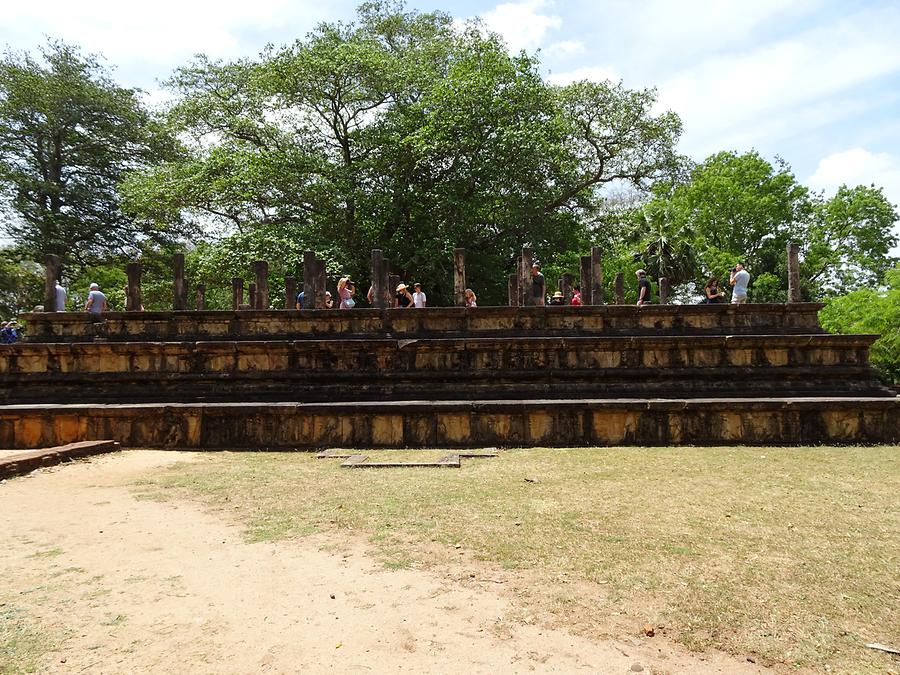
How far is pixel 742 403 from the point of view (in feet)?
29.7

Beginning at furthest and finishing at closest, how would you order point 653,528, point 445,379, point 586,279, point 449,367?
point 586,279, point 449,367, point 445,379, point 653,528

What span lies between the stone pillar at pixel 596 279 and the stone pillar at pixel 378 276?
4.72 metres

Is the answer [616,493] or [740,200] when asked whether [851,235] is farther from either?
[616,493]

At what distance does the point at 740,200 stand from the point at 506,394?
23186 millimetres

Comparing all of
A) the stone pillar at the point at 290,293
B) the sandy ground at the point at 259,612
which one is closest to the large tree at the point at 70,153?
the stone pillar at the point at 290,293

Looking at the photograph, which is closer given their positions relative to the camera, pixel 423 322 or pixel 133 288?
pixel 423 322

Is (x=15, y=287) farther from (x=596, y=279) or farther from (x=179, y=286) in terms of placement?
(x=596, y=279)

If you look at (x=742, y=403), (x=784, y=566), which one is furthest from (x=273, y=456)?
(x=742, y=403)

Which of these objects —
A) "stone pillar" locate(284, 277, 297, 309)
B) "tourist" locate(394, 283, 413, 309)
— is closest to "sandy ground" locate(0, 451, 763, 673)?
"tourist" locate(394, 283, 413, 309)

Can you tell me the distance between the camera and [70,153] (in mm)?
26266

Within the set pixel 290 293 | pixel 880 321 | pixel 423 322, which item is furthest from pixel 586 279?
pixel 880 321

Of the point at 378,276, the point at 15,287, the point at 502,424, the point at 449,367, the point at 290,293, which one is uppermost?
the point at 15,287

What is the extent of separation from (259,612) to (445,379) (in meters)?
7.23

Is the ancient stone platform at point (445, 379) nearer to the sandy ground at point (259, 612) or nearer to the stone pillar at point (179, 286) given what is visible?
the stone pillar at point (179, 286)
